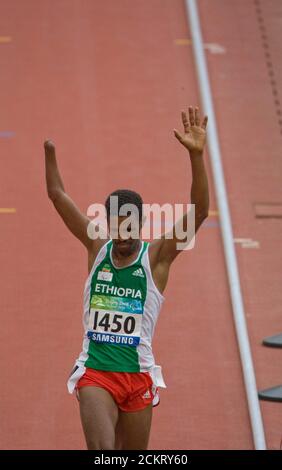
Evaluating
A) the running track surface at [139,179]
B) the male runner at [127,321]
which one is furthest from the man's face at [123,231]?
the running track surface at [139,179]

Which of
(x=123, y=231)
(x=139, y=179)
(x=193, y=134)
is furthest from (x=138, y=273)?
(x=139, y=179)

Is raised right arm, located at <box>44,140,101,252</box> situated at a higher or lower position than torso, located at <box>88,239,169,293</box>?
higher

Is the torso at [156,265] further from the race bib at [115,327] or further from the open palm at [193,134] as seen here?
the open palm at [193,134]

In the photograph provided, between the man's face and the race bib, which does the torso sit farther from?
the race bib

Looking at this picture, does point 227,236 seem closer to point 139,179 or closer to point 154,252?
point 139,179

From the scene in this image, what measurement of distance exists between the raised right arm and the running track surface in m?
1.96

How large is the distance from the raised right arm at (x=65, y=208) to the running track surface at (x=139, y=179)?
1.96 m

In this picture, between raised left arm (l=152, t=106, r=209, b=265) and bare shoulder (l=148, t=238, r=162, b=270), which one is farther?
bare shoulder (l=148, t=238, r=162, b=270)

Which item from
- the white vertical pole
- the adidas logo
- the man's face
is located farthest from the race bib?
the white vertical pole

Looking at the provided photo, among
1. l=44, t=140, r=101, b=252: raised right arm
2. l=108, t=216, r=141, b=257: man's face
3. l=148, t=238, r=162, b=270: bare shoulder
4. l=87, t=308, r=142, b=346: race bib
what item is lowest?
l=87, t=308, r=142, b=346: race bib

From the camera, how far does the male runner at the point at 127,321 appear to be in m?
5.16

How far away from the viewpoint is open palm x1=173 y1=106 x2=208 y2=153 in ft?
17.1

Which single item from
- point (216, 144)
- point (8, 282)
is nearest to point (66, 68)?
point (216, 144)
